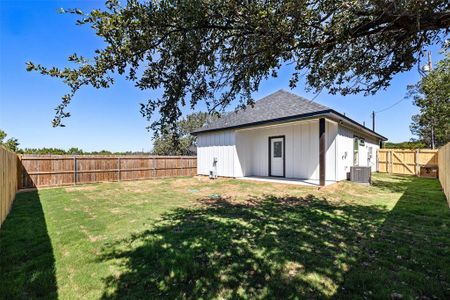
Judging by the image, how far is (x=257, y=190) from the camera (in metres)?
8.85

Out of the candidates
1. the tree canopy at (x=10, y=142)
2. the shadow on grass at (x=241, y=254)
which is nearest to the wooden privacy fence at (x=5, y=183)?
the shadow on grass at (x=241, y=254)

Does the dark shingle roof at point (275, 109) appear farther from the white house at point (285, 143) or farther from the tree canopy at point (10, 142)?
the tree canopy at point (10, 142)

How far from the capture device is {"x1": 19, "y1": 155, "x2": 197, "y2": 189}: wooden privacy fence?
34.1ft

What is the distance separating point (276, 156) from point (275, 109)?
101 inches

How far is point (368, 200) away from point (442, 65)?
34.1 feet

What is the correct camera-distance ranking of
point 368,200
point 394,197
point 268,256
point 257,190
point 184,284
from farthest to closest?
1. point 257,190
2. point 394,197
3. point 368,200
4. point 268,256
5. point 184,284

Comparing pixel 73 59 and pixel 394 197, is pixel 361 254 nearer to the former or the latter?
pixel 73 59

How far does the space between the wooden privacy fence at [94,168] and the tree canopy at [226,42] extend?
10.9m

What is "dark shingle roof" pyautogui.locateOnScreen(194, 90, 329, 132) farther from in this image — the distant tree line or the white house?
the distant tree line

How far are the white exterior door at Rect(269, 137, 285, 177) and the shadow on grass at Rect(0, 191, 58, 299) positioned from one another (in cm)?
994

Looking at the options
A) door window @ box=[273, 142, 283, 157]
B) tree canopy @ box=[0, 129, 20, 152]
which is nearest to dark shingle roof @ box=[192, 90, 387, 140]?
door window @ box=[273, 142, 283, 157]

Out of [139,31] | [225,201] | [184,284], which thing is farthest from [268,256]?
[225,201]

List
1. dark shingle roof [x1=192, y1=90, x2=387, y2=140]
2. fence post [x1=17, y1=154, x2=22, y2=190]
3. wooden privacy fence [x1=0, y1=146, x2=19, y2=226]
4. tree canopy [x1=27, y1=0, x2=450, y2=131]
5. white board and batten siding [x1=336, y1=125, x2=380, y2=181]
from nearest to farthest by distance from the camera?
tree canopy [x1=27, y1=0, x2=450, y2=131], wooden privacy fence [x1=0, y1=146, x2=19, y2=226], dark shingle roof [x1=192, y1=90, x2=387, y2=140], fence post [x1=17, y1=154, x2=22, y2=190], white board and batten siding [x1=336, y1=125, x2=380, y2=181]

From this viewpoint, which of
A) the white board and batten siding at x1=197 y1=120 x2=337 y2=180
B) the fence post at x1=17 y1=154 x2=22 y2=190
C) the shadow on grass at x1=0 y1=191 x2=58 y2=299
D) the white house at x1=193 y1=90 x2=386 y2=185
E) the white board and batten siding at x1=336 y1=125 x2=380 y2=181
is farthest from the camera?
the white board and batten siding at x1=197 y1=120 x2=337 y2=180
